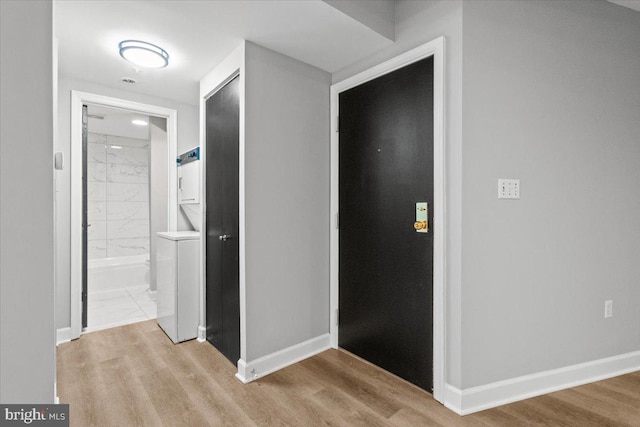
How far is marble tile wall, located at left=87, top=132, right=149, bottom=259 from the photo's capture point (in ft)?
17.9

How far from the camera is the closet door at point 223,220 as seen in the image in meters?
2.23

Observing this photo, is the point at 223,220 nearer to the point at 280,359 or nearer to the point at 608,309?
the point at 280,359

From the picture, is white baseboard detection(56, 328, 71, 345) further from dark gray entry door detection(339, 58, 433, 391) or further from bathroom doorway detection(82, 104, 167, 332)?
dark gray entry door detection(339, 58, 433, 391)

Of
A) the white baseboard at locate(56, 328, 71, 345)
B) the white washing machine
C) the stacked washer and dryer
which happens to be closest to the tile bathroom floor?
the white baseboard at locate(56, 328, 71, 345)

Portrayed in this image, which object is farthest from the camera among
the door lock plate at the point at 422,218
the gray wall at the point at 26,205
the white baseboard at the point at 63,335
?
the white baseboard at the point at 63,335

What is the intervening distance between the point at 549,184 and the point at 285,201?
1730mm

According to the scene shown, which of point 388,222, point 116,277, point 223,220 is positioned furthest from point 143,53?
point 116,277

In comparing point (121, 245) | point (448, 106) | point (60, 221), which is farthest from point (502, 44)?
point (121, 245)

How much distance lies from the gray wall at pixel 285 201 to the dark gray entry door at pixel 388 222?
7.6 inches

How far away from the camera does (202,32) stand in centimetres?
197

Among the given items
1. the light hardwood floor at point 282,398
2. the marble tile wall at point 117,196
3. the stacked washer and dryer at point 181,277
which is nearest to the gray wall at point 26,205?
the light hardwood floor at point 282,398

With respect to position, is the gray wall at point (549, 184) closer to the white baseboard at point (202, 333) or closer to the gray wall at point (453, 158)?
the gray wall at point (453, 158)

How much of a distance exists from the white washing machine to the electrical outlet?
311 centimetres

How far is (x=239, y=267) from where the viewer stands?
7.08 ft
